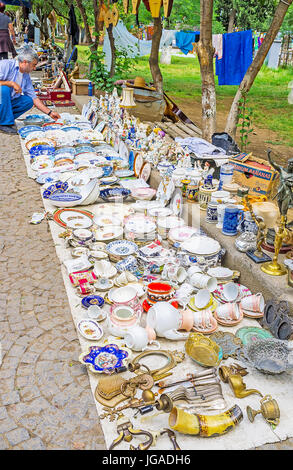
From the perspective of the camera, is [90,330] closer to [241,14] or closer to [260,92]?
[260,92]

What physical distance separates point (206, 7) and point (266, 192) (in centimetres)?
343

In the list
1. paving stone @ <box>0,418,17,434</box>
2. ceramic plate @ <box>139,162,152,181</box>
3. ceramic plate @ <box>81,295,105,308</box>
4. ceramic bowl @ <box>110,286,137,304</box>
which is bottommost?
paving stone @ <box>0,418,17,434</box>

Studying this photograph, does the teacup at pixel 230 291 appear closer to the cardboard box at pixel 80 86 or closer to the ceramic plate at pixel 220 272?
the ceramic plate at pixel 220 272

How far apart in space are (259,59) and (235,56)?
6.18m

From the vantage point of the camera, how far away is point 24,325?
3.21 metres

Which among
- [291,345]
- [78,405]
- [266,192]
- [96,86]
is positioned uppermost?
[96,86]

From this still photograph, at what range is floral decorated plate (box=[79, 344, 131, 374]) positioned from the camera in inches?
108

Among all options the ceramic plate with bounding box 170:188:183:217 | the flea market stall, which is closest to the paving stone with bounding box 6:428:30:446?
the flea market stall

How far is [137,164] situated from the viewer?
619cm

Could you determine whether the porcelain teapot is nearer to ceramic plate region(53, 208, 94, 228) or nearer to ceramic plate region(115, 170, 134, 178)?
ceramic plate region(53, 208, 94, 228)

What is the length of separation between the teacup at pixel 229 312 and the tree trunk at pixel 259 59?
180 inches

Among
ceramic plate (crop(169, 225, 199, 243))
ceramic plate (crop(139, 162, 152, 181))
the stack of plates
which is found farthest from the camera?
ceramic plate (crop(139, 162, 152, 181))

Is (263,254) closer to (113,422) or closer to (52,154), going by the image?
(113,422)

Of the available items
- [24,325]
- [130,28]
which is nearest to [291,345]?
[24,325]
